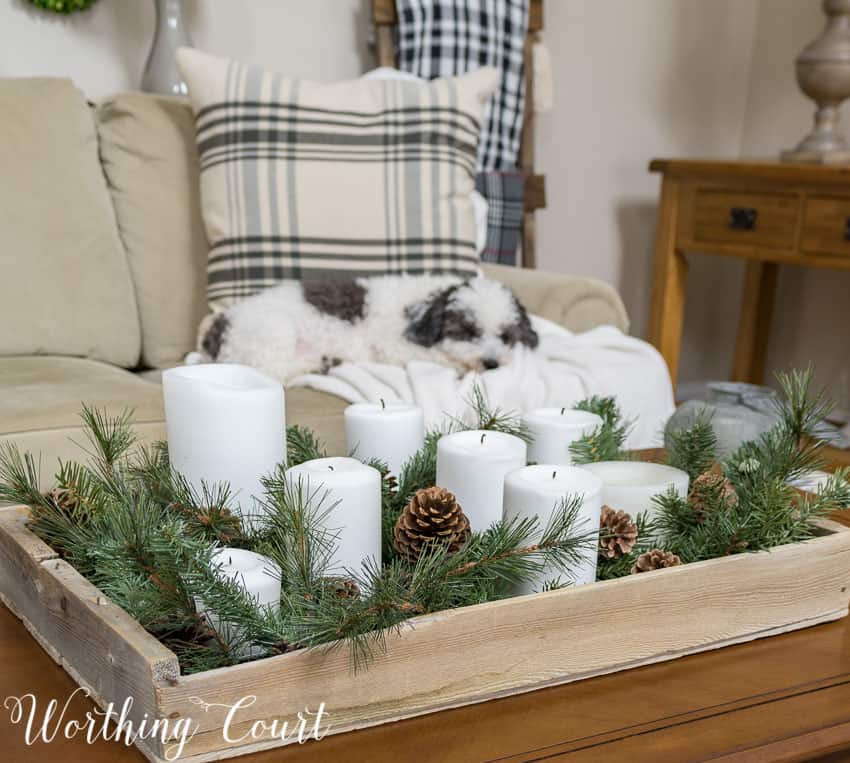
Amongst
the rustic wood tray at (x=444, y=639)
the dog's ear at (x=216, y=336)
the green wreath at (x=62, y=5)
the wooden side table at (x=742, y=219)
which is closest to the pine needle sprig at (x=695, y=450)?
the rustic wood tray at (x=444, y=639)

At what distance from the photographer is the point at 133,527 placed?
64cm

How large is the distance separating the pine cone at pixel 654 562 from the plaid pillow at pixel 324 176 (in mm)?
1195

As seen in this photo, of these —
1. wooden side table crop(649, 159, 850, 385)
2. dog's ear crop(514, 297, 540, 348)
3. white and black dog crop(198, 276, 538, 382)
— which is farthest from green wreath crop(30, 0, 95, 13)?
wooden side table crop(649, 159, 850, 385)

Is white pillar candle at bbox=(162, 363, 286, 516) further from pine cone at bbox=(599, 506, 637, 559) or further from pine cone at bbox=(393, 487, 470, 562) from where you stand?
pine cone at bbox=(599, 506, 637, 559)

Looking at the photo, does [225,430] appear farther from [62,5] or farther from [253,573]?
[62,5]

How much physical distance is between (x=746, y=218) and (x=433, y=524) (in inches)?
75.8

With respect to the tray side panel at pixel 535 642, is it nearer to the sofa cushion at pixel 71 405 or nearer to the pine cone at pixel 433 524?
the pine cone at pixel 433 524

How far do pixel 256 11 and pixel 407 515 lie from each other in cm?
209

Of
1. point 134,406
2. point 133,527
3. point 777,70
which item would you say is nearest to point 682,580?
point 133,527

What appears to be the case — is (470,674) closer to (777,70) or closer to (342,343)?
(342,343)

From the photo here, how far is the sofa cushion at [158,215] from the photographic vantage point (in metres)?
1.93

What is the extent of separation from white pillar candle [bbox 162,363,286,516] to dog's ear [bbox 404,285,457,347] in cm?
97

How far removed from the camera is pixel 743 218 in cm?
239

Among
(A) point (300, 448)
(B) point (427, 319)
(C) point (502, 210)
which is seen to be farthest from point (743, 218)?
(A) point (300, 448)
